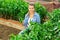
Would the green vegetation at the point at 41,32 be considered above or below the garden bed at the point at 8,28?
above

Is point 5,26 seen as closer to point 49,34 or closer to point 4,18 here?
point 4,18

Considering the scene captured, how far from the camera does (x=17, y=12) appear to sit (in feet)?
27.8

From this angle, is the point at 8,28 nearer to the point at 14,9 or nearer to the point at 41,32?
the point at 14,9

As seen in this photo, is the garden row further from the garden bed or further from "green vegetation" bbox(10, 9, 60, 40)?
"green vegetation" bbox(10, 9, 60, 40)

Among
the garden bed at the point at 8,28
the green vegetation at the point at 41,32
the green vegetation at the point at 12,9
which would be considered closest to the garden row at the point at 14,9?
the green vegetation at the point at 12,9

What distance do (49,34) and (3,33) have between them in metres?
3.27

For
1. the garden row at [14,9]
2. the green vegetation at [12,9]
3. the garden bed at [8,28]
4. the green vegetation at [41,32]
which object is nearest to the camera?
the green vegetation at [41,32]

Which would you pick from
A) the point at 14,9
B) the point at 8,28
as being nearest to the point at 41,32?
the point at 8,28

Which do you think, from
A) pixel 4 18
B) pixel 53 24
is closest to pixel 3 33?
pixel 4 18

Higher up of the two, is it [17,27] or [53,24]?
[53,24]

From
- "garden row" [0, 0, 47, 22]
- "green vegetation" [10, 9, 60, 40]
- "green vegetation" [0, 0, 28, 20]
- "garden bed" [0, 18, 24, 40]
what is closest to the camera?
"green vegetation" [10, 9, 60, 40]

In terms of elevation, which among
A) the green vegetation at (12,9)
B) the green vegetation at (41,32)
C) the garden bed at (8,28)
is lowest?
the garden bed at (8,28)

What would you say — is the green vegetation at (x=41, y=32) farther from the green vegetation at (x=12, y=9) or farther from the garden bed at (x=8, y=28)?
the green vegetation at (x=12, y=9)

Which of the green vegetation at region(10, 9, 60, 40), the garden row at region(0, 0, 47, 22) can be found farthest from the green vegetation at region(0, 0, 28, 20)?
the green vegetation at region(10, 9, 60, 40)
